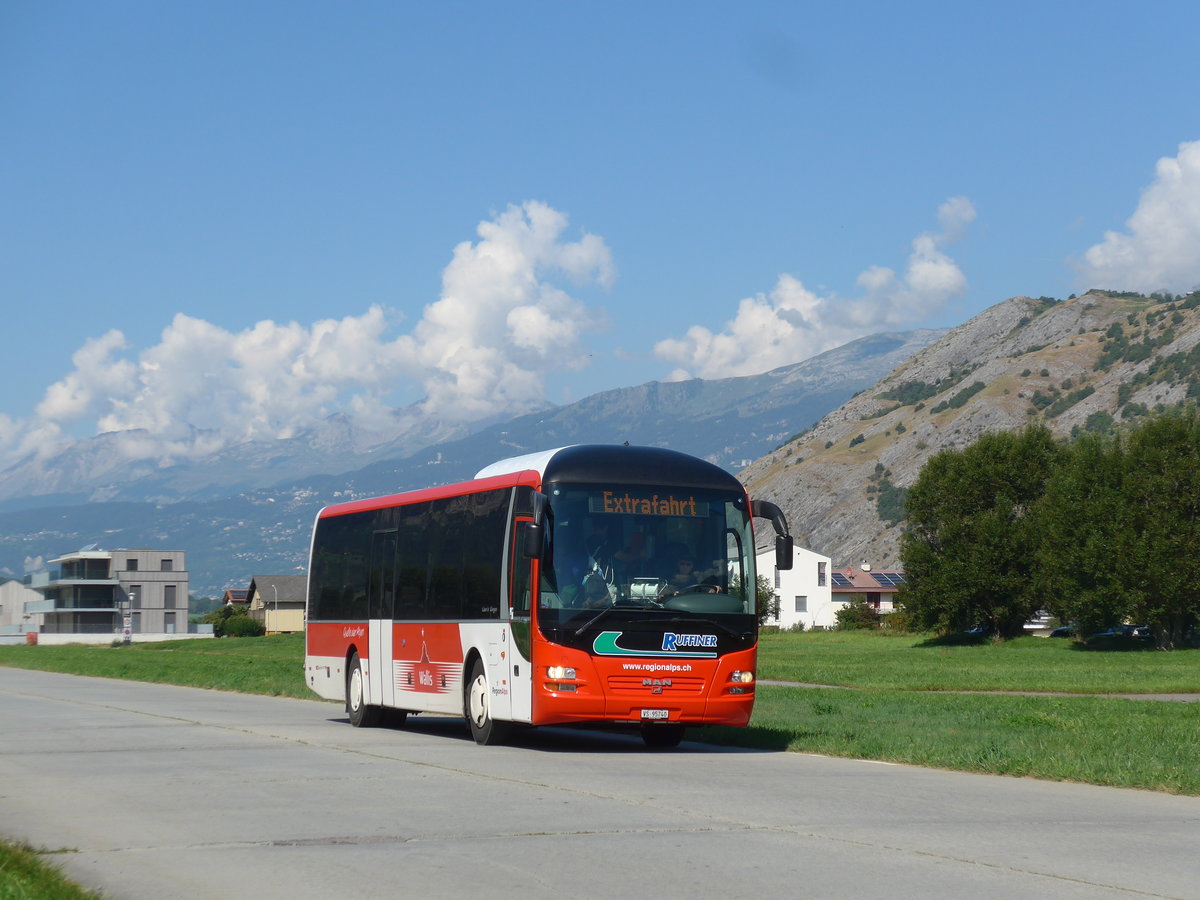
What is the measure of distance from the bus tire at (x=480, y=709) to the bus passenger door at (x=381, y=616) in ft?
8.52

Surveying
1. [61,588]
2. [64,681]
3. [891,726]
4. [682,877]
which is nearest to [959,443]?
[61,588]

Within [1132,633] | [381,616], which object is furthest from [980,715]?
[1132,633]

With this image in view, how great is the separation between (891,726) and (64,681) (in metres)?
29.4

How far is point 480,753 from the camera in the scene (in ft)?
56.2

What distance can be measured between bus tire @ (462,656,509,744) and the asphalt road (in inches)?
16.7

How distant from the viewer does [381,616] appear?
2233 centimetres

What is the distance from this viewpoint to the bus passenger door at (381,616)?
2183cm

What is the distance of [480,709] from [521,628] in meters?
1.84

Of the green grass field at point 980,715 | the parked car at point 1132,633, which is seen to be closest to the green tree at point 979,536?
the parked car at point 1132,633

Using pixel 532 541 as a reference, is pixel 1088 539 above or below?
above

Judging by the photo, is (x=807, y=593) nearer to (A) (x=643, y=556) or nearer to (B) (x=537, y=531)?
(A) (x=643, y=556)

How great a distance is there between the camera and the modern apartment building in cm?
14612

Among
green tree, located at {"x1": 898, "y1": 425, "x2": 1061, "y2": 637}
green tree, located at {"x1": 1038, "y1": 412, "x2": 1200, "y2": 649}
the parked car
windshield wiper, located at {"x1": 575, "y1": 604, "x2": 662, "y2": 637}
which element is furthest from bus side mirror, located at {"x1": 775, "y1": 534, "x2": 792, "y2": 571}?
green tree, located at {"x1": 898, "y1": 425, "x2": 1061, "y2": 637}

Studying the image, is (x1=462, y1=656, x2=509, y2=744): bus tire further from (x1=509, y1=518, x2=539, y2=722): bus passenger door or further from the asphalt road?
(x1=509, y1=518, x2=539, y2=722): bus passenger door
